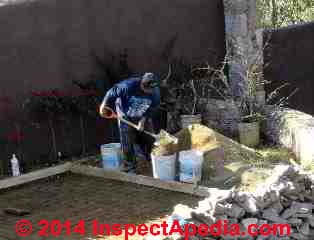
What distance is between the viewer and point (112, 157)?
27.5 feet

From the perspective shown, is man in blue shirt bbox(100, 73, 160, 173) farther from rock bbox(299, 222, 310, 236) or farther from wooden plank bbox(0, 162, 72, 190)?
rock bbox(299, 222, 310, 236)

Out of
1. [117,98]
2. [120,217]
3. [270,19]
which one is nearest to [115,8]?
[117,98]

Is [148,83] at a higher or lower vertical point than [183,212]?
higher

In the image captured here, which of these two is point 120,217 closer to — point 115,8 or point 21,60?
point 21,60

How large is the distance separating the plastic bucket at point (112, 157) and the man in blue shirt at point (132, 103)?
154 millimetres

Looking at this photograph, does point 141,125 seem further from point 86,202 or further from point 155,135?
point 86,202

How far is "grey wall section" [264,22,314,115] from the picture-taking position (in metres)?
10.8

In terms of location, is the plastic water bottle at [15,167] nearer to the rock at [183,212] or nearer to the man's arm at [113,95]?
the man's arm at [113,95]

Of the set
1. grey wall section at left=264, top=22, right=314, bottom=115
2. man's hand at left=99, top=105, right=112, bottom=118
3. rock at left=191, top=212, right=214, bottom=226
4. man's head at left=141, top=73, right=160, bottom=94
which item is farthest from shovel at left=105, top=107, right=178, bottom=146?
grey wall section at left=264, top=22, right=314, bottom=115

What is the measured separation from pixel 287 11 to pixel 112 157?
6.59 meters

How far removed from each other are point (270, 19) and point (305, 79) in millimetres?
2356

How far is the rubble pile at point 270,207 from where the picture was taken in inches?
225

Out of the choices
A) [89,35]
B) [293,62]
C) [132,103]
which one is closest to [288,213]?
[132,103]

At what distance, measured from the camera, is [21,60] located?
8609mm
